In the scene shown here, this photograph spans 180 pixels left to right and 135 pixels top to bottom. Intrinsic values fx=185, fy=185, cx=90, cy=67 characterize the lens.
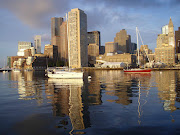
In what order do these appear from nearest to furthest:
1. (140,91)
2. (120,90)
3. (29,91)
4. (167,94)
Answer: (167,94)
(140,91)
(120,90)
(29,91)

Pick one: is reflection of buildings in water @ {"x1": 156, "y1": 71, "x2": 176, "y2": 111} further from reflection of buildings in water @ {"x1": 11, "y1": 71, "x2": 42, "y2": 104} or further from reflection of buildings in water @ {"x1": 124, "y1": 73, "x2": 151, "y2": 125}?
reflection of buildings in water @ {"x1": 11, "y1": 71, "x2": 42, "y2": 104}

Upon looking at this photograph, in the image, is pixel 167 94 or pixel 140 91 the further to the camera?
pixel 140 91

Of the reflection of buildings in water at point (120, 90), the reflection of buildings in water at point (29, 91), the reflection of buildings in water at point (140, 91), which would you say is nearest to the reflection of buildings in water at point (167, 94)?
the reflection of buildings in water at point (140, 91)

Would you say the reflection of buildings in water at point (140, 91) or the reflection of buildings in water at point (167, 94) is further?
the reflection of buildings in water at point (167, 94)

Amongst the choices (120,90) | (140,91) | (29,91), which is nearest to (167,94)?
(140,91)

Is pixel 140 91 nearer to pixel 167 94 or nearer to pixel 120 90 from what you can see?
pixel 120 90

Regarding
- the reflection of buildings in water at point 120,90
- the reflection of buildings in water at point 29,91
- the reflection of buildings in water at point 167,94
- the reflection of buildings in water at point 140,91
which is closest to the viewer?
the reflection of buildings in water at point 140,91

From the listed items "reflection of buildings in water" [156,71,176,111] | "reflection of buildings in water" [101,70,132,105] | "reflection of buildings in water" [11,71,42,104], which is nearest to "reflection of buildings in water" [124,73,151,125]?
"reflection of buildings in water" [101,70,132,105]

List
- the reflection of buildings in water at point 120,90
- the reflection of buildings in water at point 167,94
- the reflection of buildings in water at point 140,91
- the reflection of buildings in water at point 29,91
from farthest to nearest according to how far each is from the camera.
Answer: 1. the reflection of buildings in water at point 29,91
2. the reflection of buildings in water at point 120,90
3. the reflection of buildings in water at point 167,94
4. the reflection of buildings in water at point 140,91

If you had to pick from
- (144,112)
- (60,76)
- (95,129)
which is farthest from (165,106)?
(60,76)

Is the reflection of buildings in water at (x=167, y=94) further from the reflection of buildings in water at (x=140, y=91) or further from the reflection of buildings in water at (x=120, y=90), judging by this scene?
the reflection of buildings in water at (x=120, y=90)

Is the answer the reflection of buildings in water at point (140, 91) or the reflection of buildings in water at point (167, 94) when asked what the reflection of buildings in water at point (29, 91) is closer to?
the reflection of buildings in water at point (140, 91)

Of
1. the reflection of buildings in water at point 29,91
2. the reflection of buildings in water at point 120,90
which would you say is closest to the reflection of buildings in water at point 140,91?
the reflection of buildings in water at point 120,90

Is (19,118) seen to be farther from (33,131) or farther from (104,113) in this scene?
(104,113)
